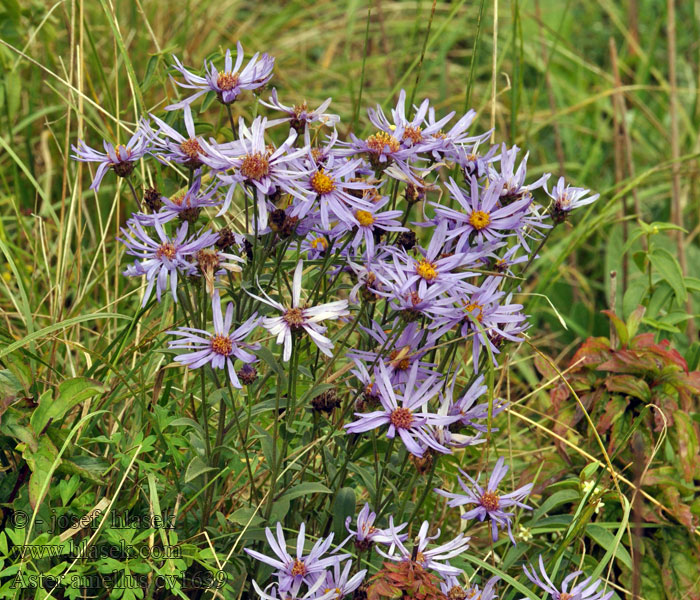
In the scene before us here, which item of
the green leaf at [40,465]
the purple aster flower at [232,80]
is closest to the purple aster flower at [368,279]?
the purple aster flower at [232,80]

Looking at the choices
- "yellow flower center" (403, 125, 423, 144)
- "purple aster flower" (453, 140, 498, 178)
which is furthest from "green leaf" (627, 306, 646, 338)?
"yellow flower center" (403, 125, 423, 144)

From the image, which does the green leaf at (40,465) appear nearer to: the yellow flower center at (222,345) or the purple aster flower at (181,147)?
the yellow flower center at (222,345)

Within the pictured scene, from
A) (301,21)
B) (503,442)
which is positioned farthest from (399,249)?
(301,21)

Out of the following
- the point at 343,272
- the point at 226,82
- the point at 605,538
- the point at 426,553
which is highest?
the point at 226,82

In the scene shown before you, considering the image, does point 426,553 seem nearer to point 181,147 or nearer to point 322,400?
point 322,400

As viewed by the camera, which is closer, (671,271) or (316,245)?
(316,245)

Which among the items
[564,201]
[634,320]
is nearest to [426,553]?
[564,201]
